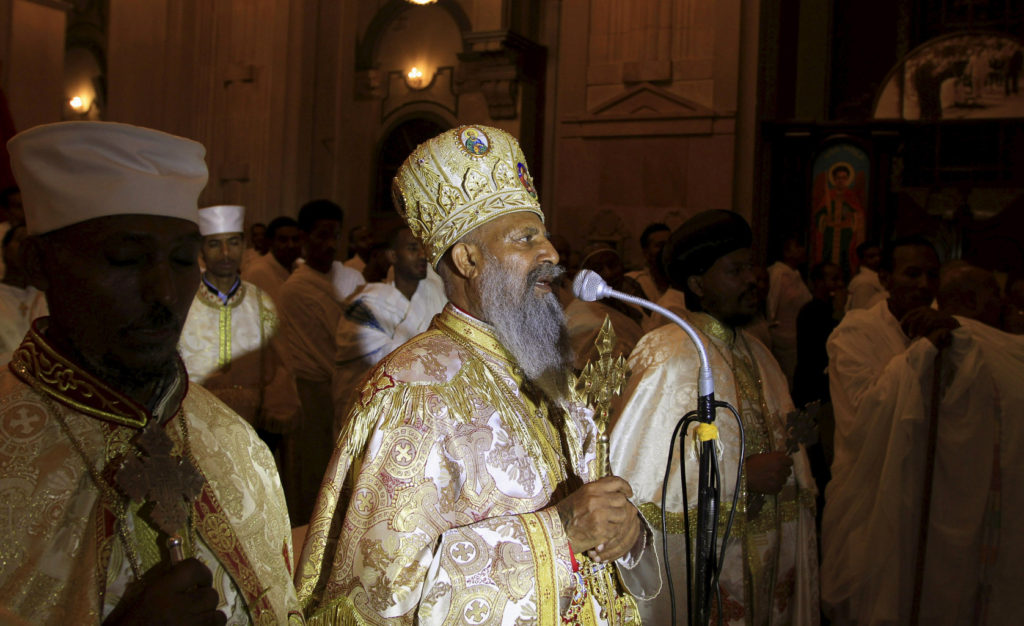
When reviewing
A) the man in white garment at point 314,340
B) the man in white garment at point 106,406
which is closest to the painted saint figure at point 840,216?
the man in white garment at point 314,340

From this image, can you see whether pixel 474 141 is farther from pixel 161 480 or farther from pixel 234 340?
pixel 234 340

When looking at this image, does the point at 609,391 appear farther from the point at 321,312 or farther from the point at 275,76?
the point at 275,76

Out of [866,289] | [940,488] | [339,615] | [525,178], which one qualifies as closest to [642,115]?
[866,289]

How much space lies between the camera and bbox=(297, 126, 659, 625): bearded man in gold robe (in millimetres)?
1843

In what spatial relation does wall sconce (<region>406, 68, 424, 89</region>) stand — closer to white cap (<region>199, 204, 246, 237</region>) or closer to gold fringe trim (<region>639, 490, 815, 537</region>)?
white cap (<region>199, 204, 246, 237</region>)

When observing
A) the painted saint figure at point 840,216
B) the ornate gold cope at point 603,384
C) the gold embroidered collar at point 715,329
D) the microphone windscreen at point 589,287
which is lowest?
the ornate gold cope at point 603,384

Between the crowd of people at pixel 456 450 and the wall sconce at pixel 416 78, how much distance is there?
1035 centimetres

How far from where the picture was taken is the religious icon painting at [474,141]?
7.40 ft

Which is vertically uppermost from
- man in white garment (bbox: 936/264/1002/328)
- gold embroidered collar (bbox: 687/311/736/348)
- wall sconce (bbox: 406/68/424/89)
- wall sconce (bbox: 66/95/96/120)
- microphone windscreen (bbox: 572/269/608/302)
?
wall sconce (bbox: 66/95/96/120)

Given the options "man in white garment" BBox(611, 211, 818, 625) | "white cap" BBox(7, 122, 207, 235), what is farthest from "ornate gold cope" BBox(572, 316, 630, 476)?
"man in white garment" BBox(611, 211, 818, 625)

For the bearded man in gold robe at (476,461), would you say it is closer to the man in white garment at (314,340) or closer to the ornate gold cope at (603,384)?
the ornate gold cope at (603,384)

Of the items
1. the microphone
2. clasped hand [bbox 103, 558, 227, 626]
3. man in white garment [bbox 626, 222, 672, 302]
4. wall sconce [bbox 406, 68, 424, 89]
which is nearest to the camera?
clasped hand [bbox 103, 558, 227, 626]

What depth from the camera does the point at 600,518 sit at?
6.18 ft

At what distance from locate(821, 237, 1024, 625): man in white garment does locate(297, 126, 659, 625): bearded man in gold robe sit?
2.76 metres
